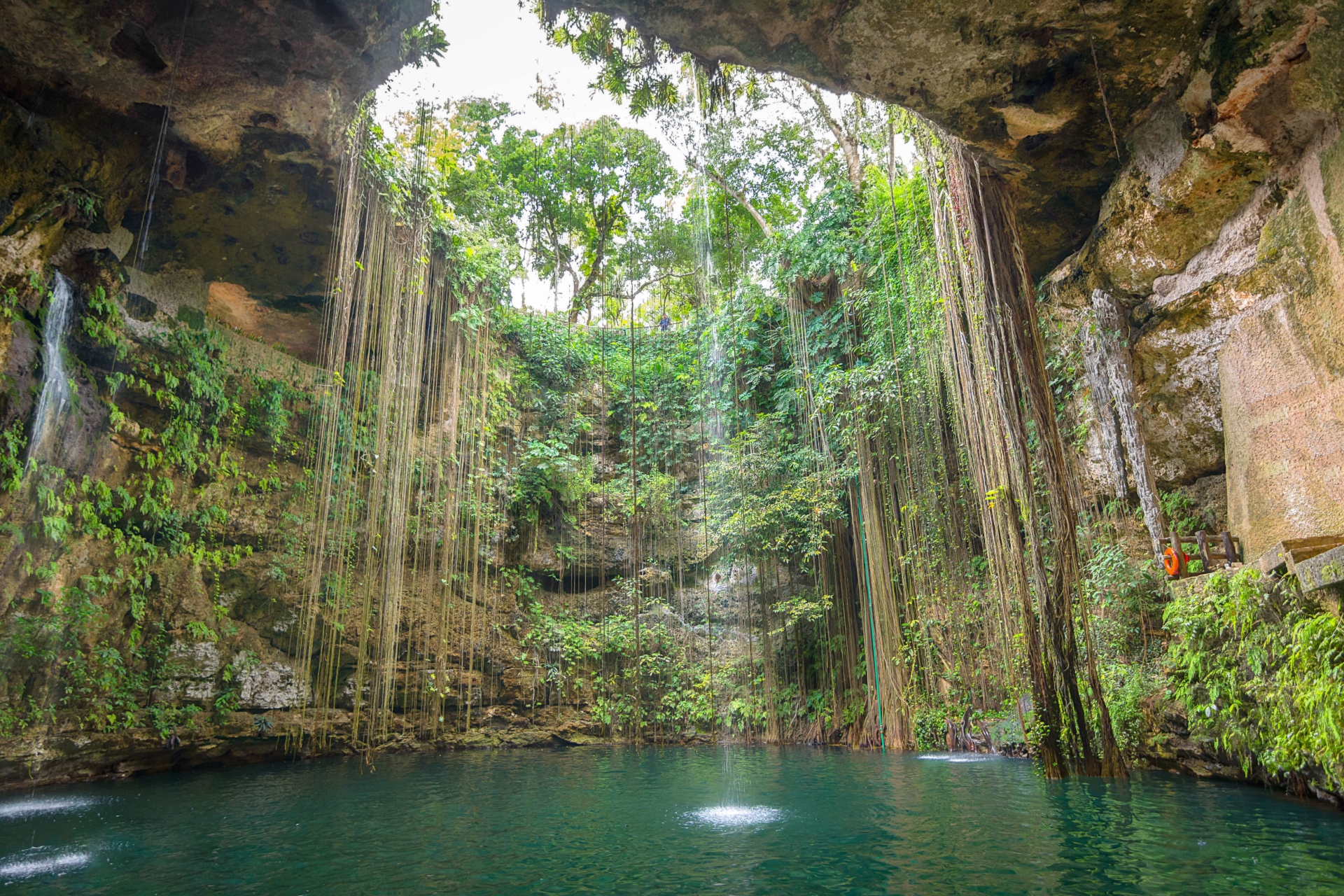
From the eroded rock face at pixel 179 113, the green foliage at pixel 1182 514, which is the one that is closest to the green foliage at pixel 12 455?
the eroded rock face at pixel 179 113

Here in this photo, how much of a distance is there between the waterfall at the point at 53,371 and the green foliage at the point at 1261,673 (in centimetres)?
743

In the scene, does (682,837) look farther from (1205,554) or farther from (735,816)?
(1205,554)

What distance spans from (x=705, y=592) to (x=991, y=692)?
435 cm

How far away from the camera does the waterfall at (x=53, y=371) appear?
4.98 m

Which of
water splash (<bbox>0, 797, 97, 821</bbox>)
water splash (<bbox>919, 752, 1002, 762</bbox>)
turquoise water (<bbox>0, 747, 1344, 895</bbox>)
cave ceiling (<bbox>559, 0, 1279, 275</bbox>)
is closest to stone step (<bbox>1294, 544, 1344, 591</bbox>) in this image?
turquoise water (<bbox>0, 747, 1344, 895</bbox>)

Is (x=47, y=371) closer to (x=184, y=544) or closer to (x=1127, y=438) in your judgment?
(x=184, y=544)

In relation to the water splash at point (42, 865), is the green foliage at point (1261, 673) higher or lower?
higher

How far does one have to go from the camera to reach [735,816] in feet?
12.2

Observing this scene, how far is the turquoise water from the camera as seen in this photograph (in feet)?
7.84

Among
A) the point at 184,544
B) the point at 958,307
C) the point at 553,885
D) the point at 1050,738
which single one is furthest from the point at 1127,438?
the point at 184,544

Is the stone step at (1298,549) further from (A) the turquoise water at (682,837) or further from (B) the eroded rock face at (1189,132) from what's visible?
(A) the turquoise water at (682,837)

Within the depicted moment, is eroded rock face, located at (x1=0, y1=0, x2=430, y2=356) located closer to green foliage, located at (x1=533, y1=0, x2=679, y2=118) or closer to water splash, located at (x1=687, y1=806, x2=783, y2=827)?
green foliage, located at (x1=533, y1=0, x2=679, y2=118)

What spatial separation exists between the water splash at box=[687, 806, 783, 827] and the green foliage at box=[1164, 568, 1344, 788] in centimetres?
226

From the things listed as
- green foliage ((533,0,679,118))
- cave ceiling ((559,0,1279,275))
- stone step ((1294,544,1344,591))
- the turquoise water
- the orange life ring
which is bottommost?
the turquoise water
